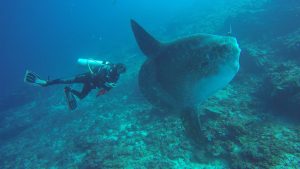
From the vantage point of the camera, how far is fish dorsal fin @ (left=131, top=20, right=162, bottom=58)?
18.0ft

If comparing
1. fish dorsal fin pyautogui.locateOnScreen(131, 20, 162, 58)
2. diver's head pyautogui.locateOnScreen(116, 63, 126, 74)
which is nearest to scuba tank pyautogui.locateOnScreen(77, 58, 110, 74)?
diver's head pyautogui.locateOnScreen(116, 63, 126, 74)

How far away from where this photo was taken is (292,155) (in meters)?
5.36

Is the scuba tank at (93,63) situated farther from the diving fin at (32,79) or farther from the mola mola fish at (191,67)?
the mola mola fish at (191,67)

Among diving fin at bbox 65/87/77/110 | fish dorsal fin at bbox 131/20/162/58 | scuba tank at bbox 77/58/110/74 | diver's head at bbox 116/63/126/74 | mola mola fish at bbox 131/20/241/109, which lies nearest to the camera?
mola mola fish at bbox 131/20/241/109

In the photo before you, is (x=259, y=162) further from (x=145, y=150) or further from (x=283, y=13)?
(x=283, y=13)

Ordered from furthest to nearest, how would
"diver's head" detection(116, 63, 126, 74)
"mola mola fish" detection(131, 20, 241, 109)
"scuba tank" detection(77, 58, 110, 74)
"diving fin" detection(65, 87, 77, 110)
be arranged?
"diving fin" detection(65, 87, 77, 110) → "scuba tank" detection(77, 58, 110, 74) → "diver's head" detection(116, 63, 126, 74) → "mola mola fish" detection(131, 20, 241, 109)

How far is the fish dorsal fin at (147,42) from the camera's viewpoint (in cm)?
549

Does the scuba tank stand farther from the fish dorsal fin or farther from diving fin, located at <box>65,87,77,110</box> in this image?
the fish dorsal fin

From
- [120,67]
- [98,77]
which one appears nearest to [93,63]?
[98,77]

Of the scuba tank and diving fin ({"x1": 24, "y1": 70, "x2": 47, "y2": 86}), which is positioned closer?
the scuba tank

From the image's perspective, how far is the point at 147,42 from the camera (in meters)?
5.62

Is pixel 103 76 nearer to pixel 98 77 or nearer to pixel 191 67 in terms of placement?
pixel 98 77

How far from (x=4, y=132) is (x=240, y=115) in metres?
16.0

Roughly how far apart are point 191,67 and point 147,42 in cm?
157
